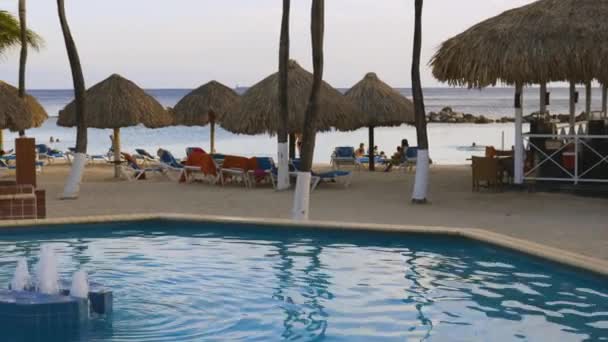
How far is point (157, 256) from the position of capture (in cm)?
1016

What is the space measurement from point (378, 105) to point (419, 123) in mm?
7109

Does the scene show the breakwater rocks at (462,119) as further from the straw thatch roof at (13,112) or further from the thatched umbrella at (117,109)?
the straw thatch roof at (13,112)

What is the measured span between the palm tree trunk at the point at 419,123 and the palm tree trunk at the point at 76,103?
502cm

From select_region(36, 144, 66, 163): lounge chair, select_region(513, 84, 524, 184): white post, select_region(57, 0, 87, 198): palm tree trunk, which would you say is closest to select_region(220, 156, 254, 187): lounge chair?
select_region(57, 0, 87, 198): palm tree trunk

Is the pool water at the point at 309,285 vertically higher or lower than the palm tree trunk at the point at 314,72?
lower

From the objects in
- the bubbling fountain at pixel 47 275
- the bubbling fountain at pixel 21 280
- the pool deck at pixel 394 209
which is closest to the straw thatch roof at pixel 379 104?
the pool deck at pixel 394 209

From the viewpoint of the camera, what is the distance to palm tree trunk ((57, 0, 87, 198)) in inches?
570

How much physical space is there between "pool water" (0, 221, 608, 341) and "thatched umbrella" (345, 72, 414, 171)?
952 cm

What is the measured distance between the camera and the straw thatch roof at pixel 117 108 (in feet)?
63.5

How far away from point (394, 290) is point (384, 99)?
42.4 feet

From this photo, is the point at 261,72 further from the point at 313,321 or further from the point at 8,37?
the point at 313,321

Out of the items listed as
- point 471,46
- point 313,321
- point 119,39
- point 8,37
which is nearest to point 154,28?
point 119,39

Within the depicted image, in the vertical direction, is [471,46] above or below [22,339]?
above

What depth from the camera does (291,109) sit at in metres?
17.1
